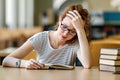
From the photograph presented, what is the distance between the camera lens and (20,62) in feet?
7.08

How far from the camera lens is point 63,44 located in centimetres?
232

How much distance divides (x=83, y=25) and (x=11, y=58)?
1.65 feet

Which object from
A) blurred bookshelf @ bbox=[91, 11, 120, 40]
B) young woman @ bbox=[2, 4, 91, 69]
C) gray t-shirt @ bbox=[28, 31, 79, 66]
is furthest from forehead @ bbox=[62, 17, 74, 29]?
blurred bookshelf @ bbox=[91, 11, 120, 40]

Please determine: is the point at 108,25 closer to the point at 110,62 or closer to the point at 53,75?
the point at 110,62

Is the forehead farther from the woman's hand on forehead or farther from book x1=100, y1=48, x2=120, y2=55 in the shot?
book x1=100, y1=48, x2=120, y2=55

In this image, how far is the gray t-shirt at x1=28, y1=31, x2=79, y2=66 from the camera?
229 centimetres

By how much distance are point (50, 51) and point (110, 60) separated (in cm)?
46

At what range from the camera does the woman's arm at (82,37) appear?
218 cm

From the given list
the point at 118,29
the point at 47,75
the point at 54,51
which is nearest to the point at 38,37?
the point at 54,51

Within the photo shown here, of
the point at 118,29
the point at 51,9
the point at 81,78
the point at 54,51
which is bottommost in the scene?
the point at 81,78

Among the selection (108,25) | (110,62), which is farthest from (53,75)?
(108,25)

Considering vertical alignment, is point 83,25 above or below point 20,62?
above

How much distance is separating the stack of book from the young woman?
6.4 inches

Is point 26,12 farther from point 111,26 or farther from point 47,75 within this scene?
point 47,75
